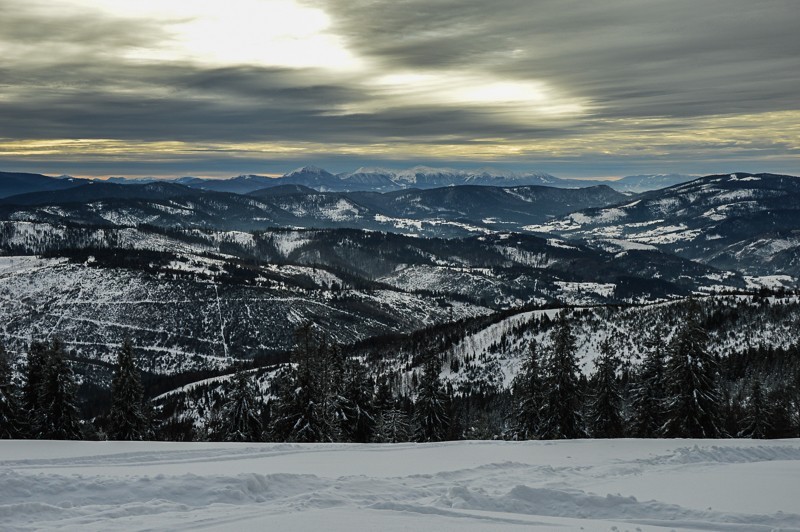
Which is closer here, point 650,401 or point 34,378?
point 650,401

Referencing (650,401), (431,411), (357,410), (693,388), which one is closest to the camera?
(693,388)

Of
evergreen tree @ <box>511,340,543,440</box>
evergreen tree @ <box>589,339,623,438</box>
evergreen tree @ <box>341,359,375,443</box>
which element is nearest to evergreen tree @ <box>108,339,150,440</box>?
evergreen tree @ <box>341,359,375,443</box>

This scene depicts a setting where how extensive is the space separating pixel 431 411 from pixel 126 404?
2725 cm

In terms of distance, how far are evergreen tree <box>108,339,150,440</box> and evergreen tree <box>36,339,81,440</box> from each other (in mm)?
2864

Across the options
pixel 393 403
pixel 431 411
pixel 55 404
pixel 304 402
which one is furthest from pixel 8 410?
pixel 431 411

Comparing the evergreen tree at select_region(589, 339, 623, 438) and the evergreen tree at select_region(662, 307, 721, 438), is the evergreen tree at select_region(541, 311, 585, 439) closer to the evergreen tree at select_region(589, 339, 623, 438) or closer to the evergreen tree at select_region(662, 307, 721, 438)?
the evergreen tree at select_region(589, 339, 623, 438)

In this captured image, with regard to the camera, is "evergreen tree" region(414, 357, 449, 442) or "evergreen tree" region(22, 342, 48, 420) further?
"evergreen tree" region(414, 357, 449, 442)

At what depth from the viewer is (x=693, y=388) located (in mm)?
38188

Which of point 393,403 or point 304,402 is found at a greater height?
point 304,402

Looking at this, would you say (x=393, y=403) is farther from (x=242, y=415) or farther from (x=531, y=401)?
(x=242, y=415)

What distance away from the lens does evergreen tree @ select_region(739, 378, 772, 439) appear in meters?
45.6

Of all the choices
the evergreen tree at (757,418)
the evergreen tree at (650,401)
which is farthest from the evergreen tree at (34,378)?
the evergreen tree at (757,418)

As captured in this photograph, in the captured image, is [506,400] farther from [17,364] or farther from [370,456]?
[17,364]

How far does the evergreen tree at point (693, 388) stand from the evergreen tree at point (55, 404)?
46.7m
